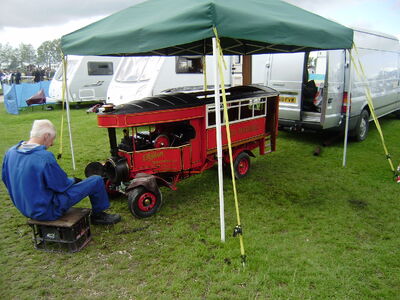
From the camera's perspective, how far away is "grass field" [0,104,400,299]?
292 centimetres

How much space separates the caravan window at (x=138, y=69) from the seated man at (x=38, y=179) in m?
6.81

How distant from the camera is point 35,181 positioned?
3.11 m

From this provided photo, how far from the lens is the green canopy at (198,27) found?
314cm

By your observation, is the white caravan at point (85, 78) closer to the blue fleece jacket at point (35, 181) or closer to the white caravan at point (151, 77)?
the white caravan at point (151, 77)

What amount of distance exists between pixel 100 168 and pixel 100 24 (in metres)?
2.06

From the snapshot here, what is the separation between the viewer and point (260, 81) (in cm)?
1268

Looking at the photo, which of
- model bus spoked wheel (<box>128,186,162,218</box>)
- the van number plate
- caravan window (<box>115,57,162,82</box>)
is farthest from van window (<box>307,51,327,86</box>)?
model bus spoked wheel (<box>128,186,162,218</box>)

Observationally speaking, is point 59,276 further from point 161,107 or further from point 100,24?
point 100,24

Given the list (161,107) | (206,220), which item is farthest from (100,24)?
(206,220)

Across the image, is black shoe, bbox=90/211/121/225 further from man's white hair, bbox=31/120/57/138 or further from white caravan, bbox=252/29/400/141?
white caravan, bbox=252/29/400/141

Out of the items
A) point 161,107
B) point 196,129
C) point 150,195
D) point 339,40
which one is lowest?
point 150,195

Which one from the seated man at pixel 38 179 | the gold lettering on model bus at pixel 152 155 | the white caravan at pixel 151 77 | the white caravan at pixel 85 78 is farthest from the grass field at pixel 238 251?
the white caravan at pixel 85 78

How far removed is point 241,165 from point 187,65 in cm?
607

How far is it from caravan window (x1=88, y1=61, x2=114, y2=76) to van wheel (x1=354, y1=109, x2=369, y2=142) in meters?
10.7
